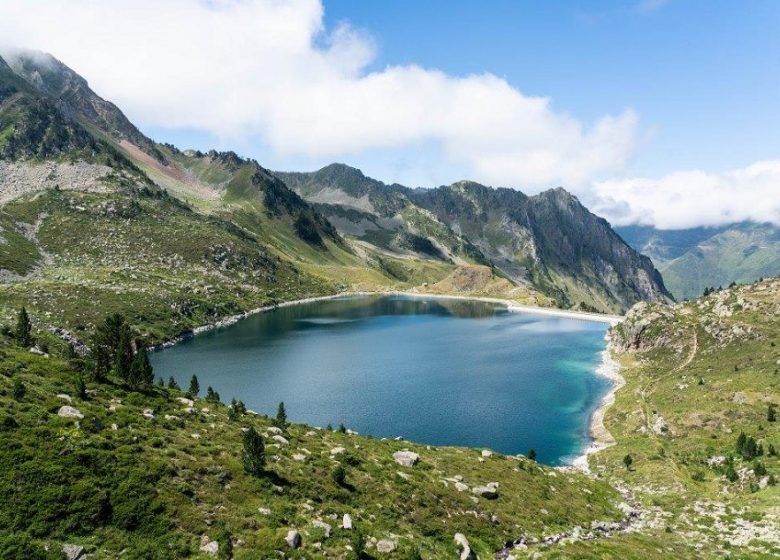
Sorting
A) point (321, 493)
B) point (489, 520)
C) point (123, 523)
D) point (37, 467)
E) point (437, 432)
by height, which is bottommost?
point (437, 432)

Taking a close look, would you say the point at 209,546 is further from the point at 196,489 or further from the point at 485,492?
the point at 485,492

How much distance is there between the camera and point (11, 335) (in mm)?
55375

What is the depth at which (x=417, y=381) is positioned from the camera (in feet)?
393

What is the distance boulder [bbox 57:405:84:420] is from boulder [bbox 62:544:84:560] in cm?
1054

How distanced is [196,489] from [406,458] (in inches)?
875

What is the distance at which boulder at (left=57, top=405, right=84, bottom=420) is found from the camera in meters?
31.1

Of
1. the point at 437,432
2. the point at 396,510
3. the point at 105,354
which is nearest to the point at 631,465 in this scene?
the point at 437,432

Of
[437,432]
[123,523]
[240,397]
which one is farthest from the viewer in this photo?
[240,397]

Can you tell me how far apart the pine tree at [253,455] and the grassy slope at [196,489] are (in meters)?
0.66

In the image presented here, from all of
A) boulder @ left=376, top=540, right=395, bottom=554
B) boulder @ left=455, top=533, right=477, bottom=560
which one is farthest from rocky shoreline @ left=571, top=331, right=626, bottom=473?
boulder @ left=376, top=540, right=395, bottom=554

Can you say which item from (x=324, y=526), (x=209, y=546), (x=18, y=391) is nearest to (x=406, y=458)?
(x=324, y=526)

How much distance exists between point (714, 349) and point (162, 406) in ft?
354

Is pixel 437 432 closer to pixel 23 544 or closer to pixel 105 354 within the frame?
pixel 105 354

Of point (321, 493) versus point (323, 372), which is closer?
point (321, 493)
